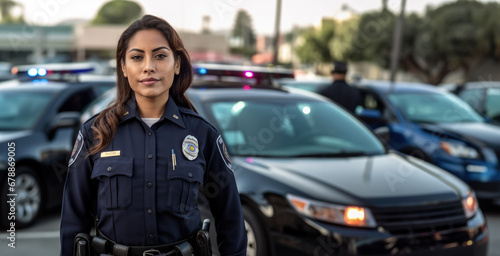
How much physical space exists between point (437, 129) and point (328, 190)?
12.1ft

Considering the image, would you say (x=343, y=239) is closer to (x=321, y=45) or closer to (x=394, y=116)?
(x=394, y=116)

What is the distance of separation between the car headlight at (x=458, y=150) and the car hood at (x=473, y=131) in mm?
99

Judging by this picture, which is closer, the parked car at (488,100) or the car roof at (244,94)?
the car roof at (244,94)

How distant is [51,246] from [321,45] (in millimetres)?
51129

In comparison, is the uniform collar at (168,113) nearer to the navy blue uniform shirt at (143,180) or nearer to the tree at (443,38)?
the navy blue uniform shirt at (143,180)

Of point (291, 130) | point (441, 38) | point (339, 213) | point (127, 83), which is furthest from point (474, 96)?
point (441, 38)

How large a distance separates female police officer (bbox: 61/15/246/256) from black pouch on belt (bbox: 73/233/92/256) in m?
0.03

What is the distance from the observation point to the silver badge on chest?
2102 mm

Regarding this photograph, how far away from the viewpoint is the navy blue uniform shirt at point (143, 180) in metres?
2.04

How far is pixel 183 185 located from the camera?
2.08 m

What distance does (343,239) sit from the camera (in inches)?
138

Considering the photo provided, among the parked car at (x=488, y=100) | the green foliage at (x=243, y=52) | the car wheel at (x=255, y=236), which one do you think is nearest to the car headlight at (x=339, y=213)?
the car wheel at (x=255, y=236)

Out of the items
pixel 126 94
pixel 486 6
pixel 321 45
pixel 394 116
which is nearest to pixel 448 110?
pixel 394 116

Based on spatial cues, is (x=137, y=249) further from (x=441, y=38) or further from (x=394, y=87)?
(x=441, y=38)
